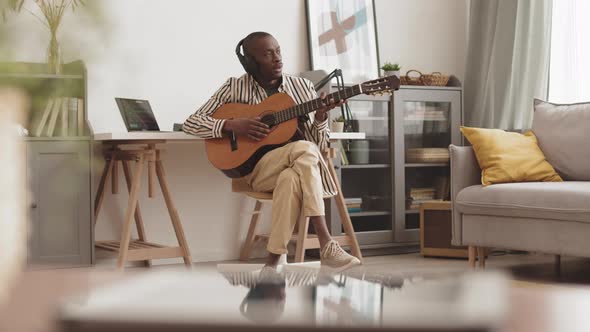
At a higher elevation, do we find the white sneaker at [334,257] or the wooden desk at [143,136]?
the wooden desk at [143,136]

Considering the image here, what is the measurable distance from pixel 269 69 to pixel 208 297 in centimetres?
335

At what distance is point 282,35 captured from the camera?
187 inches

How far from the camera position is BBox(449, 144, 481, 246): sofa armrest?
3.89m

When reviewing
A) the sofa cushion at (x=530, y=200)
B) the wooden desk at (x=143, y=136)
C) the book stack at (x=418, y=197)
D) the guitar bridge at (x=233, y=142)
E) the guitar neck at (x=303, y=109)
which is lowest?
the book stack at (x=418, y=197)

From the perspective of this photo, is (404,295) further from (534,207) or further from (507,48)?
(507,48)

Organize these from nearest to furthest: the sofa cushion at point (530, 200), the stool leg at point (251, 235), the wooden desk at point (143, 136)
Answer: the sofa cushion at point (530, 200)
the wooden desk at point (143, 136)
the stool leg at point (251, 235)

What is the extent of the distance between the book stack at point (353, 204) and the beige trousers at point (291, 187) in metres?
1.07

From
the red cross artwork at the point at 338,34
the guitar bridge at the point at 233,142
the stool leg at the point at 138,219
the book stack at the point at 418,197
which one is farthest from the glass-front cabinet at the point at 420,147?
the stool leg at the point at 138,219

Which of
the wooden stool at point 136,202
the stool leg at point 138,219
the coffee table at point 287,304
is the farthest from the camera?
the stool leg at point 138,219

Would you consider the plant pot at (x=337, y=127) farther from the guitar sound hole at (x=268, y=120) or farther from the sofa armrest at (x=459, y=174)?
the guitar sound hole at (x=268, y=120)

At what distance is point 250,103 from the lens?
149 inches

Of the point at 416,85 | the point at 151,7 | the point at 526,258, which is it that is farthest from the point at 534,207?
the point at 151,7

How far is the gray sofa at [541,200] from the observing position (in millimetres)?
3365

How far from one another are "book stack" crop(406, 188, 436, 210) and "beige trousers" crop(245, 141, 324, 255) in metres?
1.39
